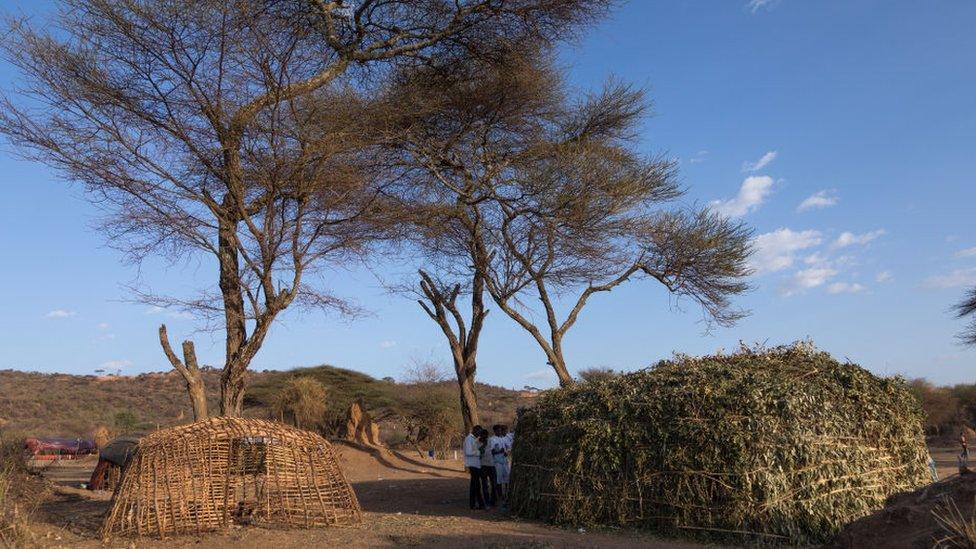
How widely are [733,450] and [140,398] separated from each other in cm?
4735

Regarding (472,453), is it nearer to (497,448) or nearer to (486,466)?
(486,466)

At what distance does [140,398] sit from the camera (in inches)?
2013

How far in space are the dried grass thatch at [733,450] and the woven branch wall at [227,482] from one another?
11.0 feet

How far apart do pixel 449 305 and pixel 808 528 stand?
1197cm

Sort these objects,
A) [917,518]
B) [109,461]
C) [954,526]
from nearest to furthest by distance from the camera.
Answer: [954,526]
[917,518]
[109,461]

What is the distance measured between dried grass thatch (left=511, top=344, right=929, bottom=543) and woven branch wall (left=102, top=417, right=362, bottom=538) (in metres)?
3.35

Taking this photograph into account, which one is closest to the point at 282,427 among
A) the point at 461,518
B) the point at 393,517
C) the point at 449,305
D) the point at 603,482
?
the point at 393,517

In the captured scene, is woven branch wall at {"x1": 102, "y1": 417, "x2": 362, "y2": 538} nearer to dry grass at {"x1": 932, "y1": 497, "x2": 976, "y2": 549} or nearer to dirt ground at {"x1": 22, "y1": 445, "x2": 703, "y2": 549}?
dirt ground at {"x1": 22, "y1": 445, "x2": 703, "y2": 549}

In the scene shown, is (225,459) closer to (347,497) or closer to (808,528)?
(347,497)

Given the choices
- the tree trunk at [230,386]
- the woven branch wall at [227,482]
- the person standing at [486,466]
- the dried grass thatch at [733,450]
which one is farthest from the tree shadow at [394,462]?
the woven branch wall at [227,482]

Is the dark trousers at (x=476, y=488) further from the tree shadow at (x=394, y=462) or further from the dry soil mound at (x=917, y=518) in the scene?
the dry soil mound at (x=917, y=518)

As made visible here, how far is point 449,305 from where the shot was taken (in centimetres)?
2138

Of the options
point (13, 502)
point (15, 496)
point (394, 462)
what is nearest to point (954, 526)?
point (13, 502)

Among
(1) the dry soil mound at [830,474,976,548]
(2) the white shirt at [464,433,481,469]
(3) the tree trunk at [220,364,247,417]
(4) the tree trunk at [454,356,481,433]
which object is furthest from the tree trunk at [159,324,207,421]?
(1) the dry soil mound at [830,474,976,548]
